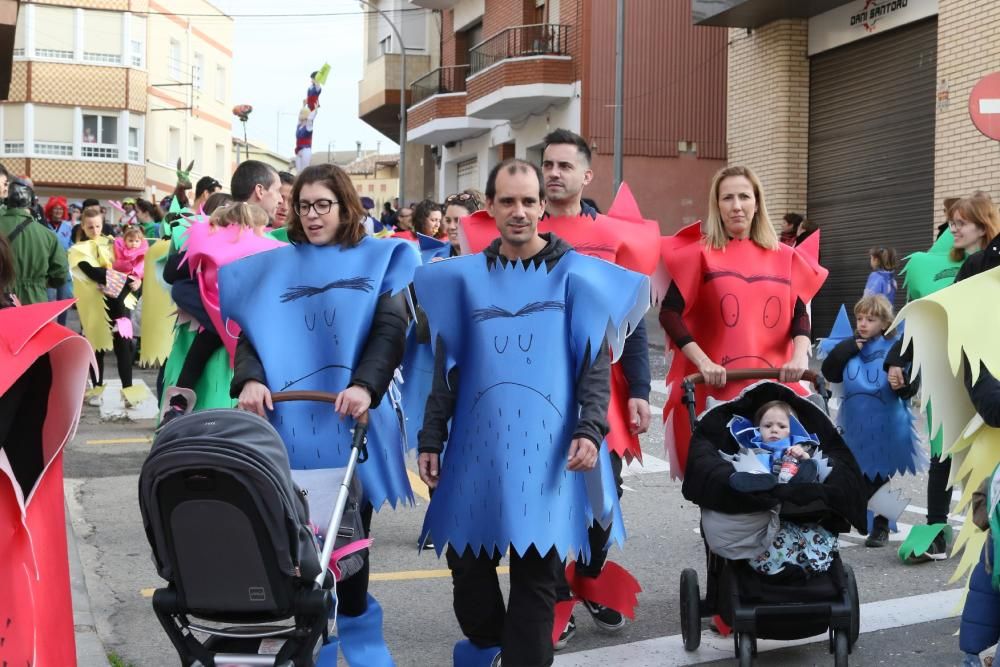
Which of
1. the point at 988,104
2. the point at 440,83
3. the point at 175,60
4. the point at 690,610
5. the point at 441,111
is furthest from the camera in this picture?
the point at 175,60

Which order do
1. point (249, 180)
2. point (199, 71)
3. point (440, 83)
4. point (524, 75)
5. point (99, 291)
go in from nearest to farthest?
point (249, 180) < point (99, 291) < point (524, 75) < point (440, 83) < point (199, 71)

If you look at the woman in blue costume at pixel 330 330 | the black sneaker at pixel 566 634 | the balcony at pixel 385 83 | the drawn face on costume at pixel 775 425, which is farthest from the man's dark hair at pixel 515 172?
the balcony at pixel 385 83

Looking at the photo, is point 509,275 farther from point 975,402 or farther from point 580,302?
point 975,402

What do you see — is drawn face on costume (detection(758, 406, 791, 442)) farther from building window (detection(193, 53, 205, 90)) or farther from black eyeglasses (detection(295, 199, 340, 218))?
building window (detection(193, 53, 205, 90))

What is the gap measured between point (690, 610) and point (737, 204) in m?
1.81

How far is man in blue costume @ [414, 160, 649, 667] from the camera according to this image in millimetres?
4453

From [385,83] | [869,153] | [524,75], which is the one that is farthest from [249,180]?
[385,83]

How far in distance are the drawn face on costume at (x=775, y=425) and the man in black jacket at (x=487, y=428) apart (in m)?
0.99

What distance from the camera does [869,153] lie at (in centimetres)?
1911

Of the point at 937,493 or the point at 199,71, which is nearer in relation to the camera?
the point at 937,493

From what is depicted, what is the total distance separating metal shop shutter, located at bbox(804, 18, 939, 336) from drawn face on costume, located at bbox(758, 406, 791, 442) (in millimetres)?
12333

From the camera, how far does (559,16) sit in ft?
101

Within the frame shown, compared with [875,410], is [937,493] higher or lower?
lower

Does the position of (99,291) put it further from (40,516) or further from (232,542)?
(232,542)
